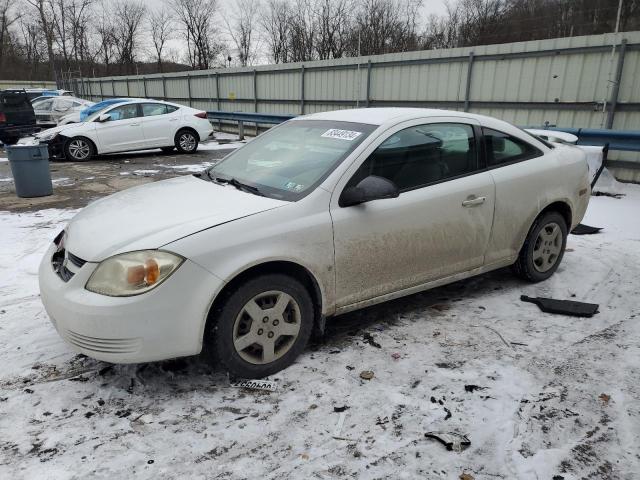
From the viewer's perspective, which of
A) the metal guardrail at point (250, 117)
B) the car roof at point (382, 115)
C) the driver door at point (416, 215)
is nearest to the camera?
the driver door at point (416, 215)

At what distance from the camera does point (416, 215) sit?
11.5 feet

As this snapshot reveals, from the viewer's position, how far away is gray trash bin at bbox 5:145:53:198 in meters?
8.07

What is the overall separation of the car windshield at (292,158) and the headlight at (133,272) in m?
0.87

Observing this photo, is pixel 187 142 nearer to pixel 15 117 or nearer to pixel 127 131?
pixel 127 131

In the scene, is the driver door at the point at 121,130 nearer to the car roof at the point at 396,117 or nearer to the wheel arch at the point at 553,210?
the car roof at the point at 396,117

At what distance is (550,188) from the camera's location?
14.1 ft

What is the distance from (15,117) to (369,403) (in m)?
17.5

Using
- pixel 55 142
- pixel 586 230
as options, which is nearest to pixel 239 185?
pixel 586 230

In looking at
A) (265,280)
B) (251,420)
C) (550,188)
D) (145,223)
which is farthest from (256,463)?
(550,188)

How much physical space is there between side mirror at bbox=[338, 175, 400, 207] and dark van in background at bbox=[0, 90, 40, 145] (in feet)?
54.4

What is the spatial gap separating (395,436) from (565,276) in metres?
3.05

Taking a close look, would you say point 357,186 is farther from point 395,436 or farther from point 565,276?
point 565,276

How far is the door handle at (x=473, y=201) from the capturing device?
3736 mm

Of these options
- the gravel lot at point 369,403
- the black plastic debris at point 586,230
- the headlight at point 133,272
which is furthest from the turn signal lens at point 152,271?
the black plastic debris at point 586,230
